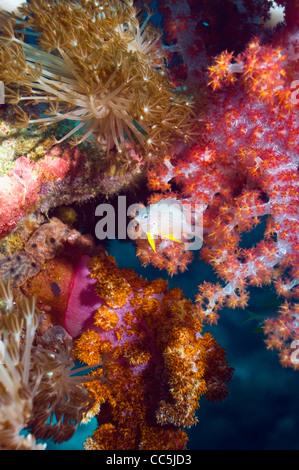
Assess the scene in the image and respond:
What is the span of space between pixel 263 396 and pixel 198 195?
5.78 ft

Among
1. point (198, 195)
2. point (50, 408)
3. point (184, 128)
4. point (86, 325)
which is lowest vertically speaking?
point (50, 408)

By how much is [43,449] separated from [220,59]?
2.92m

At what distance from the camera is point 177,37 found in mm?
2699

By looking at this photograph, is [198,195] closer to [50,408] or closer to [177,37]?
[177,37]

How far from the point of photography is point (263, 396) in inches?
94.5

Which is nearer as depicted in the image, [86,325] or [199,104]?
[199,104]
